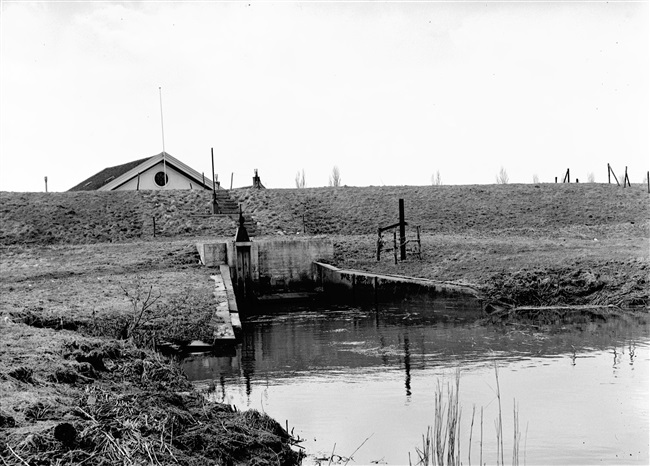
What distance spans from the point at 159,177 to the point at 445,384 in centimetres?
3364

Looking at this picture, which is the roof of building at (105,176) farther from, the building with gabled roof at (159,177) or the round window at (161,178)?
the round window at (161,178)

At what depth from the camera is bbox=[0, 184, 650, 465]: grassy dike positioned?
6.36 m

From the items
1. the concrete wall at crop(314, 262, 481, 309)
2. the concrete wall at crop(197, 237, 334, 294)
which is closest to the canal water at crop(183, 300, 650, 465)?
the concrete wall at crop(314, 262, 481, 309)

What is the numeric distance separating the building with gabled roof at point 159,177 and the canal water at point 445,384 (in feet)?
86.6

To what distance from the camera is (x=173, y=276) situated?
832 inches

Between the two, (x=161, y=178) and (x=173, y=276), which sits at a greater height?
(x=161, y=178)

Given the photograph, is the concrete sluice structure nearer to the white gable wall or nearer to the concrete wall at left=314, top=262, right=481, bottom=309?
the concrete wall at left=314, top=262, right=481, bottom=309

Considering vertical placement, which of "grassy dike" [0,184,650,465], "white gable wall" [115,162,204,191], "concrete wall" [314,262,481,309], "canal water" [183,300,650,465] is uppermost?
"white gable wall" [115,162,204,191]

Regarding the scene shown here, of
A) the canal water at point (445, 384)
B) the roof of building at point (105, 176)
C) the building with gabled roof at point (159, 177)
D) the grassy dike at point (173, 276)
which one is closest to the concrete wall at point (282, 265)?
the grassy dike at point (173, 276)

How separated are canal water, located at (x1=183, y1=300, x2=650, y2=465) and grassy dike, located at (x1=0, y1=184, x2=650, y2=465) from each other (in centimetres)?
101

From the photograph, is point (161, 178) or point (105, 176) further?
point (105, 176)

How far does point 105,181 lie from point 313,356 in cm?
3348

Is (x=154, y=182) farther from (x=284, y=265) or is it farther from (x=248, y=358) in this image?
(x=248, y=358)

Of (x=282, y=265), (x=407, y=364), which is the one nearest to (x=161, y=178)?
(x=282, y=265)
